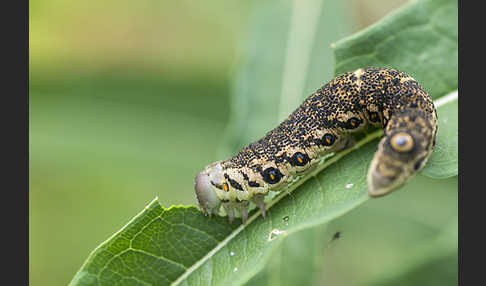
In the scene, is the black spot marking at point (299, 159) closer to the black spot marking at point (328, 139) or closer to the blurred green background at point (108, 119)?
the black spot marking at point (328, 139)

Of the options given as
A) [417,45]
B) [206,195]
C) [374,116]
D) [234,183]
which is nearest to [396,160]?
[374,116]

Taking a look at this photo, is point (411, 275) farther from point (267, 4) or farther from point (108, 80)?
point (108, 80)

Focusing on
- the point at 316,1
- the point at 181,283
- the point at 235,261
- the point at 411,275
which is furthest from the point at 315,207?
the point at 316,1

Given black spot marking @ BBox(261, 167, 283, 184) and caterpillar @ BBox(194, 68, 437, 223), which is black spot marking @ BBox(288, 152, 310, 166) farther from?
black spot marking @ BBox(261, 167, 283, 184)

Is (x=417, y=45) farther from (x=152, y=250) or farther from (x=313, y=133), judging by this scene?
(x=152, y=250)

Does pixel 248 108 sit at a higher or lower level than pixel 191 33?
lower

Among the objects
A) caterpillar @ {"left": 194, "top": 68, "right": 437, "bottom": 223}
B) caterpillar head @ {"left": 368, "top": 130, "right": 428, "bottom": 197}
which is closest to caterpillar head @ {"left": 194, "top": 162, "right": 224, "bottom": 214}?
caterpillar @ {"left": 194, "top": 68, "right": 437, "bottom": 223}

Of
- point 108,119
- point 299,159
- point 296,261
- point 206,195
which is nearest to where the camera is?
point 299,159

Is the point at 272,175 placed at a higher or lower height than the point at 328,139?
lower
